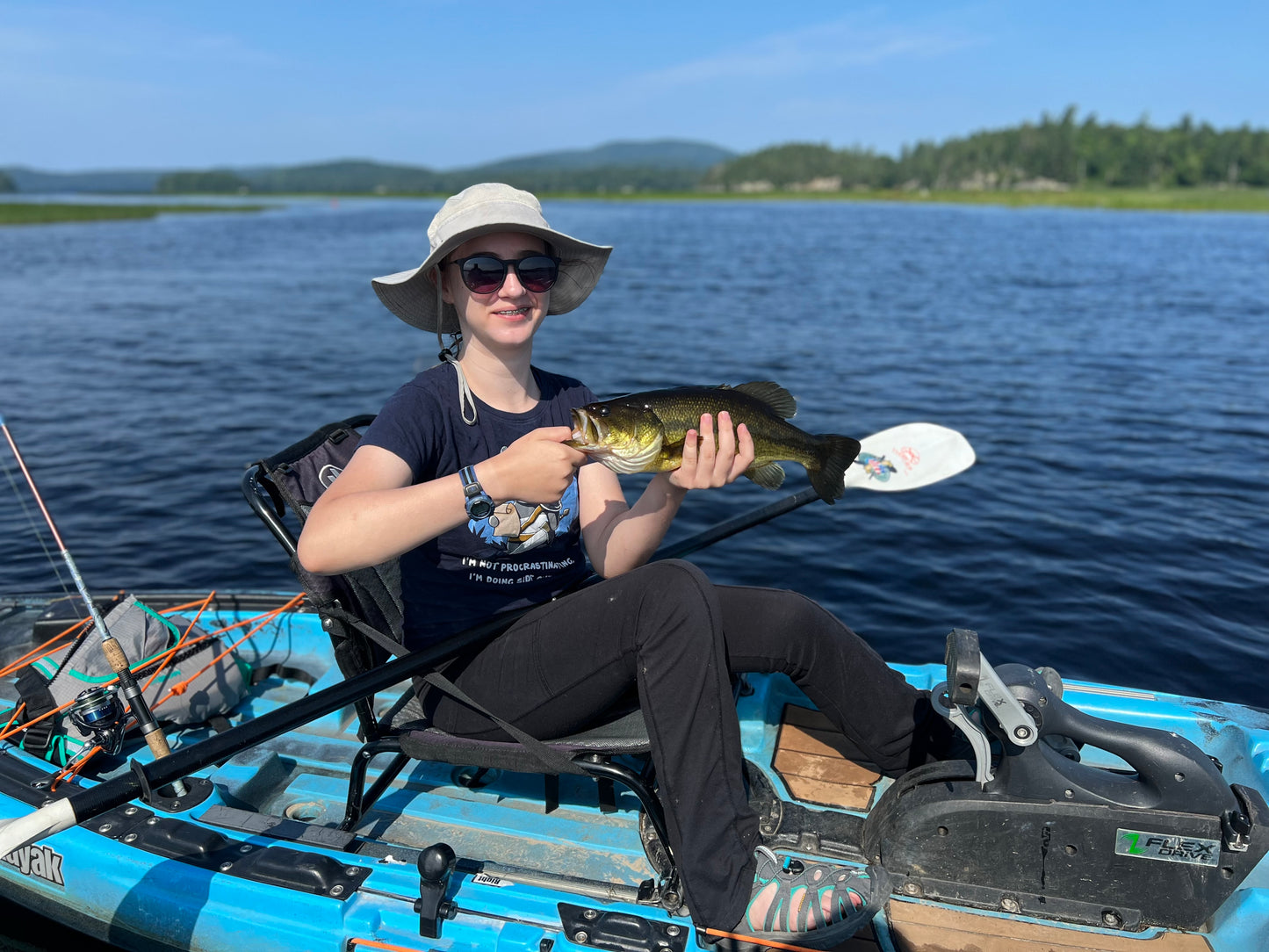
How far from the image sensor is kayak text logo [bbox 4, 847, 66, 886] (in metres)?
3.15

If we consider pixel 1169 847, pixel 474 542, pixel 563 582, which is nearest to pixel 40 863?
pixel 474 542

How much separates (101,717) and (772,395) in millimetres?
3127

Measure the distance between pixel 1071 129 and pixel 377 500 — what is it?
180 meters

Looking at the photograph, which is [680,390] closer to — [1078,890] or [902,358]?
[1078,890]

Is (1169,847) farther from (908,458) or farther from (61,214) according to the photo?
(61,214)

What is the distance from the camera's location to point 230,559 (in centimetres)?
831

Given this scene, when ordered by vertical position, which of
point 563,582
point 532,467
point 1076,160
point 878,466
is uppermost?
point 1076,160

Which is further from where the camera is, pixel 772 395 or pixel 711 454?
pixel 772 395

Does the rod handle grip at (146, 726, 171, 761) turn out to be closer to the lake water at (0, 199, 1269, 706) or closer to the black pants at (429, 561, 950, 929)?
the black pants at (429, 561, 950, 929)

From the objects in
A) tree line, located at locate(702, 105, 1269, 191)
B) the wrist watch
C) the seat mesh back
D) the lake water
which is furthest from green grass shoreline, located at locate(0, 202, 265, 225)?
tree line, located at locate(702, 105, 1269, 191)

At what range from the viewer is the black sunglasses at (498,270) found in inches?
112

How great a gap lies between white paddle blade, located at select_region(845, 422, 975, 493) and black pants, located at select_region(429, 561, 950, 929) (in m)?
2.25

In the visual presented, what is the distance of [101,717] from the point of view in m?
3.56

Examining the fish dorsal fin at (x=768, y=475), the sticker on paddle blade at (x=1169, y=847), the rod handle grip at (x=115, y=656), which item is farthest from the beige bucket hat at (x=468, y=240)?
the sticker on paddle blade at (x=1169, y=847)
